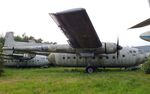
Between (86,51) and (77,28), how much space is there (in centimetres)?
407

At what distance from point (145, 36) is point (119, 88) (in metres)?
11.8

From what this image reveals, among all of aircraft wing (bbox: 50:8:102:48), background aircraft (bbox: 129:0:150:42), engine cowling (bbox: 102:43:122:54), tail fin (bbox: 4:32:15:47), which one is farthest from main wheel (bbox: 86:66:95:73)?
tail fin (bbox: 4:32:15:47)

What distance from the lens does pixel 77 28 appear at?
75.0 ft

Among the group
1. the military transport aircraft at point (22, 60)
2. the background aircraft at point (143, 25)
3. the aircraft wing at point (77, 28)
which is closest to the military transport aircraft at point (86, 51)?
the aircraft wing at point (77, 28)

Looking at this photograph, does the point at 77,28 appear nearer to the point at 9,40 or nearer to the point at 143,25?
the point at 143,25

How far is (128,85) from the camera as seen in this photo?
15.0 metres

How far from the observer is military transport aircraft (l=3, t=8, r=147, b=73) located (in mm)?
23094

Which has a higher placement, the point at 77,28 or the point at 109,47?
the point at 77,28

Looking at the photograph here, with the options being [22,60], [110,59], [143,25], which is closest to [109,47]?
[110,59]

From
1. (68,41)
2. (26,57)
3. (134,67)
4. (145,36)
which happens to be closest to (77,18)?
(68,41)

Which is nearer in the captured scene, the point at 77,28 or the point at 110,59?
the point at 77,28

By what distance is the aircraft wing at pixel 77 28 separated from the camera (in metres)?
20.8

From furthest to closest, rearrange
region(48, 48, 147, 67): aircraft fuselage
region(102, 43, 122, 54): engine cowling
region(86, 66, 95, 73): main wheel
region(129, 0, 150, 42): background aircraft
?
region(48, 48, 147, 67): aircraft fuselage < region(86, 66, 95, 73): main wheel < region(102, 43, 122, 54): engine cowling < region(129, 0, 150, 42): background aircraft

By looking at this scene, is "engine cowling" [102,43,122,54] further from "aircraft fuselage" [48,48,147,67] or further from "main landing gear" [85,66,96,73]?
"main landing gear" [85,66,96,73]
